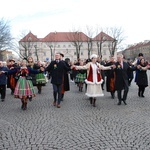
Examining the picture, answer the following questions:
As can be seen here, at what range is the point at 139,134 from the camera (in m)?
5.62

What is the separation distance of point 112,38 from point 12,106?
63862 mm

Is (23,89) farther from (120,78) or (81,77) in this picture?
(81,77)

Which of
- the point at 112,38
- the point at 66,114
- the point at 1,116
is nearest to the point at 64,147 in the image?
the point at 66,114

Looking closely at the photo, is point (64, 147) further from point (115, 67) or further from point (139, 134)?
point (115, 67)

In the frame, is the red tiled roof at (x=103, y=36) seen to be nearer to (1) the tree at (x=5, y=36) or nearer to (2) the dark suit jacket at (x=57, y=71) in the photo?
(1) the tree at (x=5, y=36)

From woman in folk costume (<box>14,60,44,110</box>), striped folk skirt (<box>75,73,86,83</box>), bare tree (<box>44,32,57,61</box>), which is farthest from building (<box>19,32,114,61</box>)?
woman in folk costume (<box>14,60,44,110</box>)

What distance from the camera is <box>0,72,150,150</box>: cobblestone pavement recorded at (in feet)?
16.5

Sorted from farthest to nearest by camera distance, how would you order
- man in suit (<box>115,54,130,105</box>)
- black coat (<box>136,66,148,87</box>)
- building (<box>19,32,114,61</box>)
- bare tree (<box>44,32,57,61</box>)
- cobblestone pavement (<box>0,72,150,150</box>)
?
bare tree (<box>44,32,57,61</box>)
building (<box>19,32,114,61</box>)
black coat (<box>136,66,148,87</box>)
man in suit (<box>115,54,130,105</box>)
cobblestone pavement (<box>0,72,150,150</box>)

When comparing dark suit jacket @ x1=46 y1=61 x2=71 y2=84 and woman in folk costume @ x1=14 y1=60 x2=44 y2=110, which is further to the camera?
dark suit jacket @ x1=46 y1=61 x2=71 y2=84

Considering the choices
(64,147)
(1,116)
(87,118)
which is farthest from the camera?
(1,116)

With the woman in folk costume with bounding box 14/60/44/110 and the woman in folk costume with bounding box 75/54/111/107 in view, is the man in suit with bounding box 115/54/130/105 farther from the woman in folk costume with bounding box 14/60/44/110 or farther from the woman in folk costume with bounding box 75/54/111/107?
the woman in folk costume with bounding box 14/60/44/110

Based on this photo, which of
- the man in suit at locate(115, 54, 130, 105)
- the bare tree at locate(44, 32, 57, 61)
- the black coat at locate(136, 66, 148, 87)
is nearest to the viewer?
the man in suit at locate(115, 54, 130, 105)

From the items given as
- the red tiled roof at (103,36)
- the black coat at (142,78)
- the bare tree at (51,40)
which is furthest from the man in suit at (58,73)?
the bare tree at (51,40)

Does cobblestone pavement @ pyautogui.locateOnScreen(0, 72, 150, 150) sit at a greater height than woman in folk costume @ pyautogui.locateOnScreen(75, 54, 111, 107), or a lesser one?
lesser
